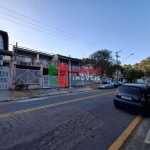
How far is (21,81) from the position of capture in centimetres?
1540

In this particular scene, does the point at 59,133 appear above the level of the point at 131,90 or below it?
below

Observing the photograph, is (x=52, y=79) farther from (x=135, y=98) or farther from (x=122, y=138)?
(x=122, y=138)

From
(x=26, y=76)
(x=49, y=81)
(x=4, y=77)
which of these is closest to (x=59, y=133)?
(x=4, y=77)

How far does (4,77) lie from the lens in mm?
14031

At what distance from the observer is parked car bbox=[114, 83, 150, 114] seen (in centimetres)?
555

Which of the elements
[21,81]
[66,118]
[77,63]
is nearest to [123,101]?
[66,118]

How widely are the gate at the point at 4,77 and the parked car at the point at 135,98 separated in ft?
42.6

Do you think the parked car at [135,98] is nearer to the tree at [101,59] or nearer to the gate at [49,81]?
the gate at [49,81]

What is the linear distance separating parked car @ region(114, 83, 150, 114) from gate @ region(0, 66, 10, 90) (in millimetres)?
12975

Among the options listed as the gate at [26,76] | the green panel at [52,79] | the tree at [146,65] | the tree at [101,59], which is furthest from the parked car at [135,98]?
the tree at [146,65]

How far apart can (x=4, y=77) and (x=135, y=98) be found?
13972 mm

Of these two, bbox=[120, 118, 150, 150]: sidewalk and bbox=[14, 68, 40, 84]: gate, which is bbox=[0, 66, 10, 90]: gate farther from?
bbox=[120, 118, 150, 150]: sidewalk

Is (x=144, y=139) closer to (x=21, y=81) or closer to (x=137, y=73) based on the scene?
(x=21, y=81)

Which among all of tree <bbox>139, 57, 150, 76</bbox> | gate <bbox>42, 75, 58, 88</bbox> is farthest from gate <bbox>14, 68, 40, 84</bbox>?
tree <bbox>139, 57, 150, 76</bbox>
